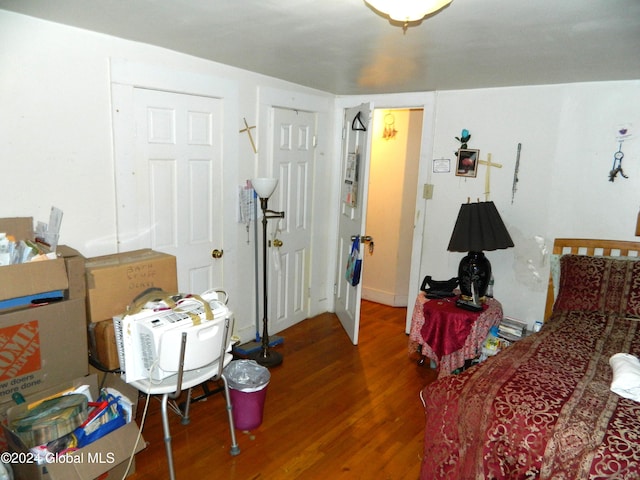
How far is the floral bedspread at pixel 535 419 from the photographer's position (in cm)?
150

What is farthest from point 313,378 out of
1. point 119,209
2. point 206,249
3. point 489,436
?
point 119,209

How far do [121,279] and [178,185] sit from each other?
831 millimetres

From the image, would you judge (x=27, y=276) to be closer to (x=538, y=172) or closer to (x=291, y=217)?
(x=291, y=217)

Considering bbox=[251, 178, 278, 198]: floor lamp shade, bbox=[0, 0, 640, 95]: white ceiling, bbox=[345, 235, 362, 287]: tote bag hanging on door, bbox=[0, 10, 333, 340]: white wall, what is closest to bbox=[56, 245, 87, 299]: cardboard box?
bbox=[0, 10, 333, 340]: white wall

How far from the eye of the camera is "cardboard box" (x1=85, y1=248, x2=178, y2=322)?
2.05m

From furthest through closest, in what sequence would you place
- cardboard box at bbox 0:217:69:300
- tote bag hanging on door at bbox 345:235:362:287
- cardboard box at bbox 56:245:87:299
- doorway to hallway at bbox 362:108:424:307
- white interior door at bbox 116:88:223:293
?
doorway to hallway at bbox 362:108:424:307 < tote bag hanging on door at bbox 345:235:362:287 < white interior door at bbox 116:88:223:293 < cardboard box at bbox 56:245:87:299 < cardboard box at bbox 0:217:69:300

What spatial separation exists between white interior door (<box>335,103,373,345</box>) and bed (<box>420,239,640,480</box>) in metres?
1.53

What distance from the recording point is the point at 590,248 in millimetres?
2938

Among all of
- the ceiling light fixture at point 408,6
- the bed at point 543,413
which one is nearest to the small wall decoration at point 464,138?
the bed at point 543,413

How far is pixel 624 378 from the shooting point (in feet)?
5.69

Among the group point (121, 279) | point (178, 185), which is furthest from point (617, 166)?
point (121, 279)

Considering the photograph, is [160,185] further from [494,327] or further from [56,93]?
[494,327]

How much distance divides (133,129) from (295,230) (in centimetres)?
166

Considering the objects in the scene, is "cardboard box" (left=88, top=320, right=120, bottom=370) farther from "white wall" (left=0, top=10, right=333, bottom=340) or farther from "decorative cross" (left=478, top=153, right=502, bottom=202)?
"decorative cross" (left=478, top=153, right=502, bottom=202)
